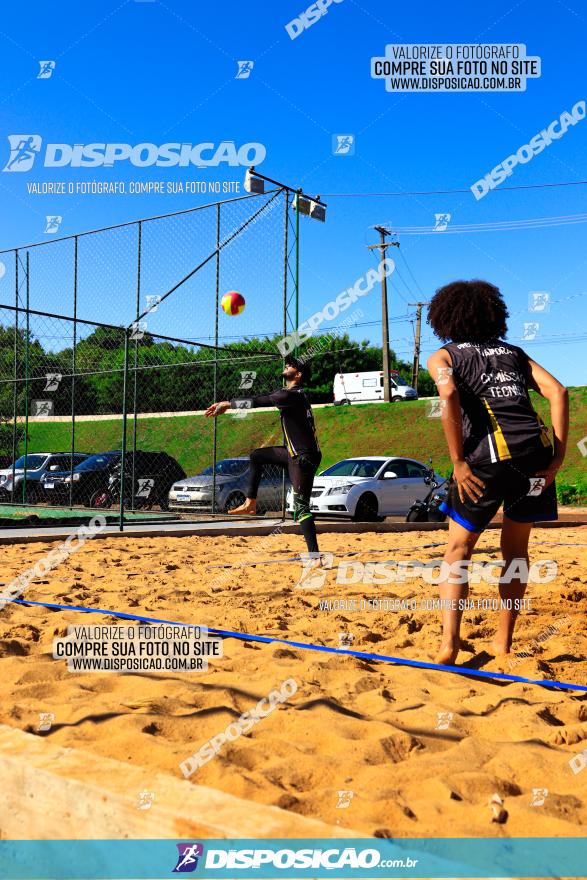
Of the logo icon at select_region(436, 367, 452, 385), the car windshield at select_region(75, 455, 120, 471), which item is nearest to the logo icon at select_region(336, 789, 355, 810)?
the logo icon at select_region(436, 367, 452, 385)

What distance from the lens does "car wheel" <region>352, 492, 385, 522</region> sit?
53.4 ft

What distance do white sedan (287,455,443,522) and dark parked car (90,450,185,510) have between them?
3.52m

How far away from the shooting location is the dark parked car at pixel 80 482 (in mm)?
17297

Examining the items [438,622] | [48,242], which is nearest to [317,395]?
[48,242]

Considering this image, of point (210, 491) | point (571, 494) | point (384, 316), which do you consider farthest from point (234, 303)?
point (384, 316)

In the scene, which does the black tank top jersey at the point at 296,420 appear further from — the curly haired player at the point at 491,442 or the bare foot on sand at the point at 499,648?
the bare foot on sand at the point at 499,648

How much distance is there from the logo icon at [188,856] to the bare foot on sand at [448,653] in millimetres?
2015

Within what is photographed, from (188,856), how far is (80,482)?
16.0 m

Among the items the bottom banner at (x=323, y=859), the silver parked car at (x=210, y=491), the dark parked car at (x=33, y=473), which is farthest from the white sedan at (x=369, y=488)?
the bottom banner at (x=323, y=859)

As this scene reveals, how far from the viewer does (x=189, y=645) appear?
13.5ft

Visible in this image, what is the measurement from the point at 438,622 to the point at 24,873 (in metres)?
3.16

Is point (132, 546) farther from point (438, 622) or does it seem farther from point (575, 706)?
point (575, 706)

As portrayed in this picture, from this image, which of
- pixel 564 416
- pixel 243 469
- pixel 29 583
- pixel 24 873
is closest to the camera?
pixel 24 873

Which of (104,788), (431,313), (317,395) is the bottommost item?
(104,788)
